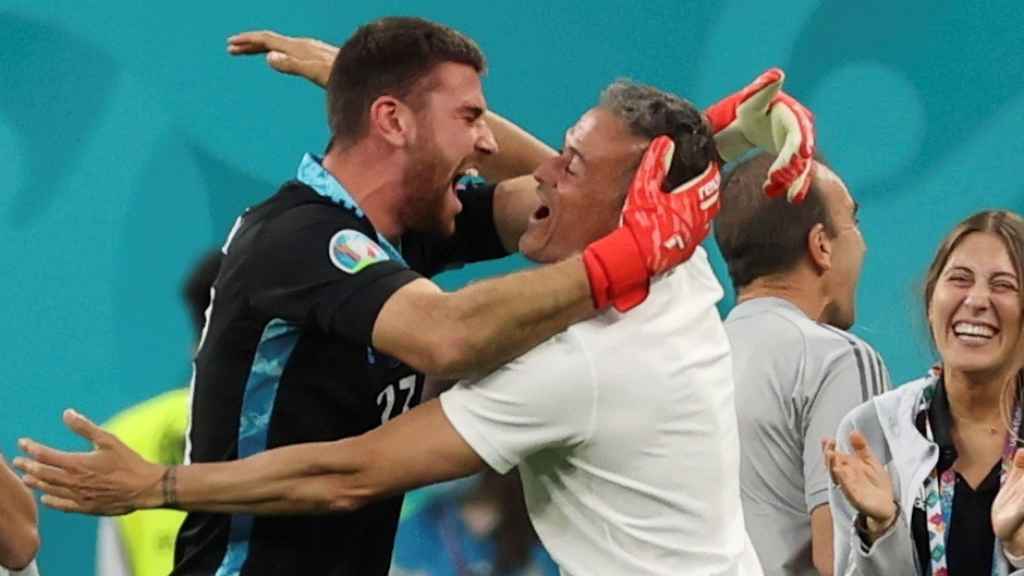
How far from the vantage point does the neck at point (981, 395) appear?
10.0 ft

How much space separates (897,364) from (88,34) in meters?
2.00

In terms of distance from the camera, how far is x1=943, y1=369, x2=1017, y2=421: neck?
306 centimetres

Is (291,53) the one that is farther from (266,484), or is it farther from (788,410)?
(788,410)

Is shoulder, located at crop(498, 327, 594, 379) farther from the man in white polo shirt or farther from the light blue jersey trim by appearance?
the light blue jersey trim

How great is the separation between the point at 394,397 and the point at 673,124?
1.62 ft

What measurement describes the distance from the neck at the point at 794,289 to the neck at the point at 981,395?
0.34 meters

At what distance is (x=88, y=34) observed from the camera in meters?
4.34

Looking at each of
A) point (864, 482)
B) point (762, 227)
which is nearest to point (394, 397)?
point (864, 482)

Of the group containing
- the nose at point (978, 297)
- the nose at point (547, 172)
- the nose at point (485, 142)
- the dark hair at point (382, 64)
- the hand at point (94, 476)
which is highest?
the dark hair at point (382, 64)

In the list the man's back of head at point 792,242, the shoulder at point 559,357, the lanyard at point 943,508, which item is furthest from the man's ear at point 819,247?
the shoulder at point 559,357

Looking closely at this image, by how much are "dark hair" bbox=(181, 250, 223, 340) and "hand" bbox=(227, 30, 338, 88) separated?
76 cm

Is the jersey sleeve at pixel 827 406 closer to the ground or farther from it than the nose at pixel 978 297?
closer to the ground

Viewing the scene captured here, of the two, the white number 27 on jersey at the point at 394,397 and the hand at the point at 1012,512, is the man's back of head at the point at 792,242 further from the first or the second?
the white number 27 on jersey at the point at 394,397

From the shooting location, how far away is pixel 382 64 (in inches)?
99.9
